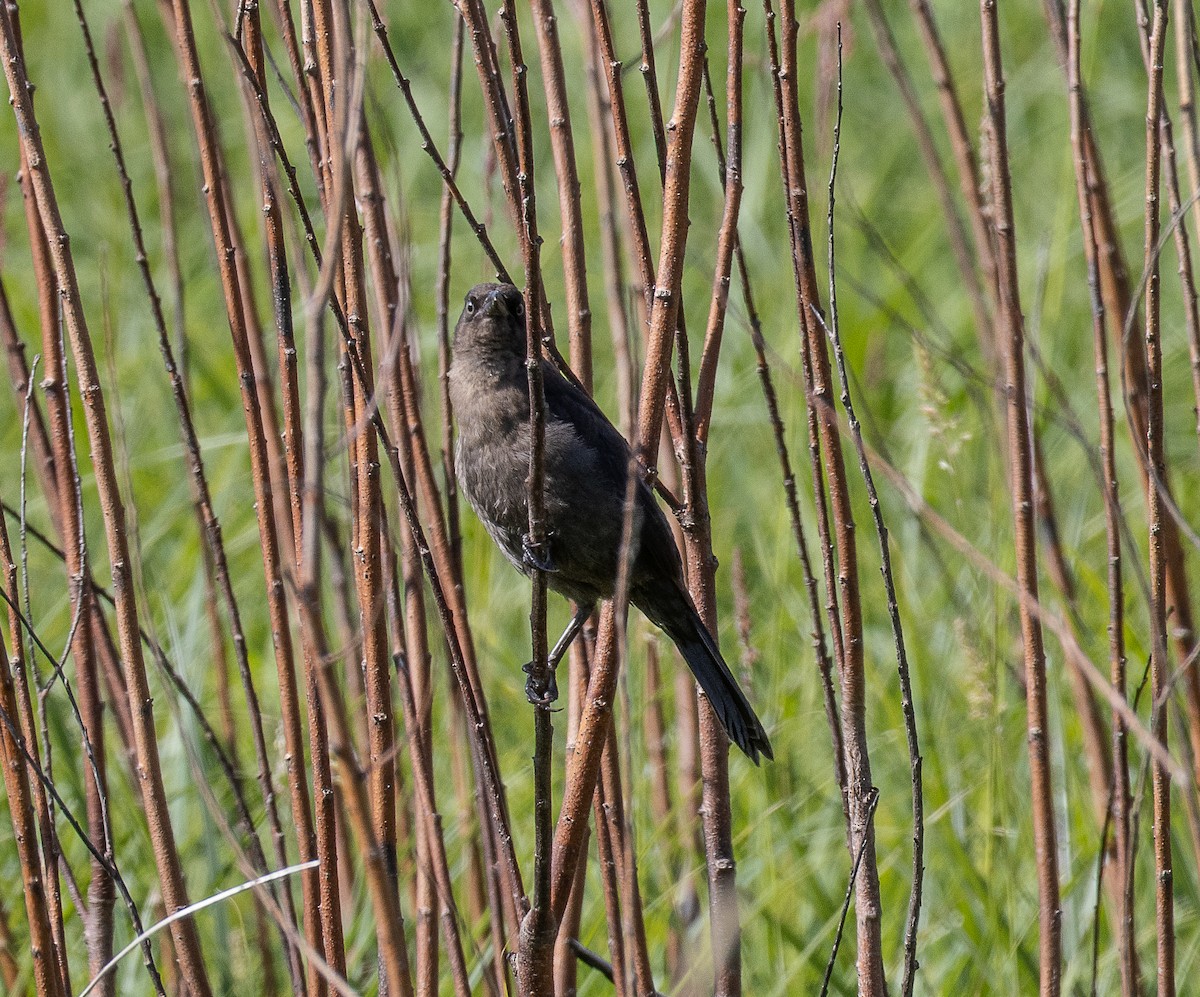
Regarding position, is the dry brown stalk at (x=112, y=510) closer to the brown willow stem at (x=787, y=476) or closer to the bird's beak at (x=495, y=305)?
the brown willow stem at (x=787, y=476)

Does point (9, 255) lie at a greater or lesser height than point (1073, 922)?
greater

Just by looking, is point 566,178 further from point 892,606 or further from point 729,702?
point 729,702

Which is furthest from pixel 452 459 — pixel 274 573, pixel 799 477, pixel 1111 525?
pixel 799 477

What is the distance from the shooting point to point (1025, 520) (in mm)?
2119

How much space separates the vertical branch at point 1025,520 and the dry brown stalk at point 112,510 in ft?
3.68

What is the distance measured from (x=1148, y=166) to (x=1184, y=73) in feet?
1.12

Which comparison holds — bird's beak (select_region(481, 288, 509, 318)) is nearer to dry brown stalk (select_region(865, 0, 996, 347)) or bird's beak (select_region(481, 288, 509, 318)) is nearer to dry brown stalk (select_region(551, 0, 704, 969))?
dry brown stalk (select_region(865, 0, 996, 347))

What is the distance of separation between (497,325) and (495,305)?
0.05 m

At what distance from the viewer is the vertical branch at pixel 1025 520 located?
205cm

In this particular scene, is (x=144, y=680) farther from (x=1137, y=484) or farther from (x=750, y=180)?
(x=750, y=180)

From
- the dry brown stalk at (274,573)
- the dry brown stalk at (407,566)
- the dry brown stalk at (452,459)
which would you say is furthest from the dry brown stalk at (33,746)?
the dry brown stalk at (452,459)

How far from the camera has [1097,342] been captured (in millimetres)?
2062

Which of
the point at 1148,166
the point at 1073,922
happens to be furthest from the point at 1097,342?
the point at 1073,922

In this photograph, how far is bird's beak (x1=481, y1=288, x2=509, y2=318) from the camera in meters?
2.74
